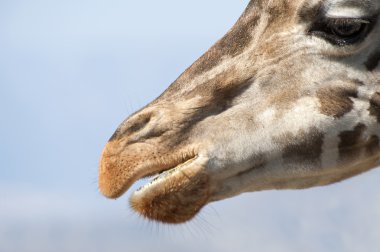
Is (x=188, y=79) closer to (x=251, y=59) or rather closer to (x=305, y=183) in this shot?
(x=251, y=59)

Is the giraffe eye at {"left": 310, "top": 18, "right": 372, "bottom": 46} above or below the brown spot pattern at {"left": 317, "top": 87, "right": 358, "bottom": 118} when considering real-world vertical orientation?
above

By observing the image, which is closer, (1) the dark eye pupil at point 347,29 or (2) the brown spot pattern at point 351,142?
(1) the dark eye pupil at point 347,29

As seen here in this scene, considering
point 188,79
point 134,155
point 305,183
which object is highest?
point 188,79

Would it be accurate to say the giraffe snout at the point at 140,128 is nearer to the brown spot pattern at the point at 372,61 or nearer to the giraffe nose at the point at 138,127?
the giraffe nose at the point at 138,127

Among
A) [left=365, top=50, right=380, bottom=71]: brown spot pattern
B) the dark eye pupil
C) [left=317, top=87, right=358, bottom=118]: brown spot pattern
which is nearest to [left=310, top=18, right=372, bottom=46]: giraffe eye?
the dark eye pupil

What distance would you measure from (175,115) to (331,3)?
1.23 meters

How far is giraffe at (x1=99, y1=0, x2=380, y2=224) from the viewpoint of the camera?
629 centimetres

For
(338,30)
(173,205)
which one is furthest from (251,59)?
(173,205)

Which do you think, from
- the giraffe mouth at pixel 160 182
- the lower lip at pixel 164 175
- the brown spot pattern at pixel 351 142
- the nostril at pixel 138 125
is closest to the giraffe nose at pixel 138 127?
the nostril at pixel 138 125

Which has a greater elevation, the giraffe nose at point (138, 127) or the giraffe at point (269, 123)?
the giraffe nose at point (138, 127)

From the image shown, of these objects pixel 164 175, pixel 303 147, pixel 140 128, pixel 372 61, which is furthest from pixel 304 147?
pixel 140 128

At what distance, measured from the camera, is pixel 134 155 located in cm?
632

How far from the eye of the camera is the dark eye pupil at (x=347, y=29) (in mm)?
6242

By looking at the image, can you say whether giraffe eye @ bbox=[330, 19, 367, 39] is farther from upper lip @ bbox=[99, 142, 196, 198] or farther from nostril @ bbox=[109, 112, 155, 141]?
nostril @ bbox=[109, 112, 155, 141]
